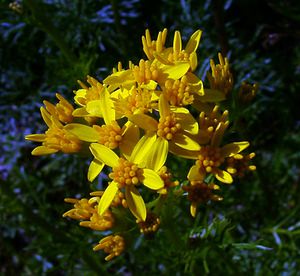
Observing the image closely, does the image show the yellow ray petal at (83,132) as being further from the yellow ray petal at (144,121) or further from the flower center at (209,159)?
the flower center at (209,159)

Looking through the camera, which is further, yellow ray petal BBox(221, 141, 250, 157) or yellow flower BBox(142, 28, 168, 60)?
yellow flower BBox(142, 28, 168, 60)

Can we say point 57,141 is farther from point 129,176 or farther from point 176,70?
point 176,70

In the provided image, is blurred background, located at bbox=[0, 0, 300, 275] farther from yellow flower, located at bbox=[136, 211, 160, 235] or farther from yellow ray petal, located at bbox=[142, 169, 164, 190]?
yellow ray petal, located at bbox=[142, 169, 164, 190]

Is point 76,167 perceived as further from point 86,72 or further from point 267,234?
point 267,234

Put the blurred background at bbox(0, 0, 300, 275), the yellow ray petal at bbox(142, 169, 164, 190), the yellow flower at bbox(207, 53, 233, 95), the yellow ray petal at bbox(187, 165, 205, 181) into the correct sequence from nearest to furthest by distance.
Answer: the yellow ray petal at bbox(142, 169, 164, 190) < the yellow ray petal at bbox(187, 165, 205, 181) < the yellow flower at bbox(207, 53, 233, 95) < the blurred background at bbox(0, 0, 300, 275)

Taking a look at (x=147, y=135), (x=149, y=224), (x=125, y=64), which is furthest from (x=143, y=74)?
(x=125, y=64)

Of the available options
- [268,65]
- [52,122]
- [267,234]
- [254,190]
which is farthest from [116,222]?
[268,65]

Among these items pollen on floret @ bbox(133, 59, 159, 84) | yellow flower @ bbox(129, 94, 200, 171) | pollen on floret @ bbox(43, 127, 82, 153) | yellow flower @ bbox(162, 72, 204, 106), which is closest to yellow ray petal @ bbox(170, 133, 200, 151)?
yellow flower @ bbox(129, 94, 200, 171)

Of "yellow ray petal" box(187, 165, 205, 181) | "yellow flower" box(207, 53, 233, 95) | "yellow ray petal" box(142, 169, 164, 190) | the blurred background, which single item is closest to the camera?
"yellow ray petal" box(142, 169, 164, 190)
